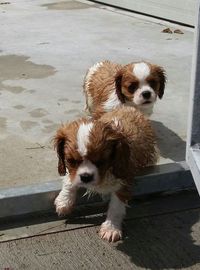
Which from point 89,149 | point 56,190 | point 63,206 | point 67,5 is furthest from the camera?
point 67,5

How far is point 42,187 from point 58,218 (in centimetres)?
23

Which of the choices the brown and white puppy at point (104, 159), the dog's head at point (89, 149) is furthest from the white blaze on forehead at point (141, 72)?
the dog's head at point (89, 149)

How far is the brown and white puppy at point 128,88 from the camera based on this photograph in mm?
4891

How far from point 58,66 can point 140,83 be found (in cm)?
234

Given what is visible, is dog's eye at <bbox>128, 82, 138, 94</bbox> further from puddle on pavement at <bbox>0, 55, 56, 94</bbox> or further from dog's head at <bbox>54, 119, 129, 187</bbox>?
puddle on pavement at <bbox>0, 55, 56, 94</bbox>

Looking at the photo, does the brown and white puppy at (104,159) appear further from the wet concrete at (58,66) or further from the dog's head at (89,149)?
the wet concrete at (58,66)

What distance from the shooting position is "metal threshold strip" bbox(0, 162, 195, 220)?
12.9 ft

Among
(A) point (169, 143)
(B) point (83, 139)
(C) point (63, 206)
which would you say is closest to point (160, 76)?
(A) point (169, 143)

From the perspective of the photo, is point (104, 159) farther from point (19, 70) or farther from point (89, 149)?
point (19, 70)

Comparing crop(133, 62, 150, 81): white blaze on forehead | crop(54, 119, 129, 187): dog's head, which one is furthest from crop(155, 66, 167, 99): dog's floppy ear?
crop(54, 119, 129, 187): dog's head

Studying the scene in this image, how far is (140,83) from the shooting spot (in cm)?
490

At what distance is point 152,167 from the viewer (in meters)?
4.32

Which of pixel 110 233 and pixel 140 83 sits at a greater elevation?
pixel 140 83

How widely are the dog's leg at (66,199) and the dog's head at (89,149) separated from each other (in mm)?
278
